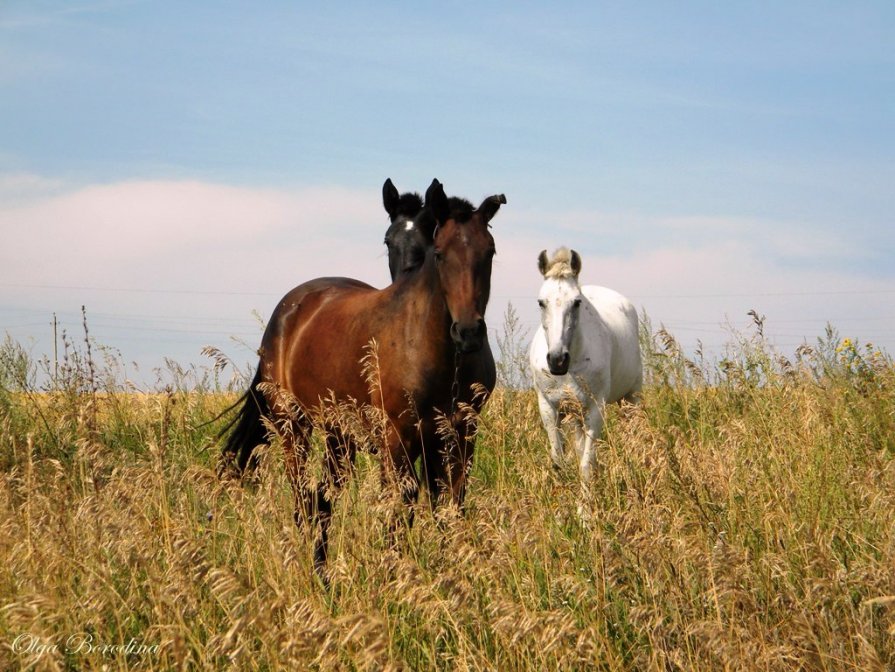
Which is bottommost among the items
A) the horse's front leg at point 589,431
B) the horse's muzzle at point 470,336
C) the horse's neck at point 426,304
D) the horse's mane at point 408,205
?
the horse's front leg at point 589,431

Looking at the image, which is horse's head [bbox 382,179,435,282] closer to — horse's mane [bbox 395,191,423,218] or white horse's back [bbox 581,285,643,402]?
horse's mane [bbox 395,191,423,218]

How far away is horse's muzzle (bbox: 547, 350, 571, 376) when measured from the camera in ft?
23.3

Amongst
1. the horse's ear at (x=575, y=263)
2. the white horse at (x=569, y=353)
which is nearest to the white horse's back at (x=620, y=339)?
the white horse at (x=569, y=353)

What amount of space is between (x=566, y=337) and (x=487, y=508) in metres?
3.70

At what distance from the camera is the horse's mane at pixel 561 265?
294 inches

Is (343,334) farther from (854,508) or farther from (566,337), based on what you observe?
(854,508)

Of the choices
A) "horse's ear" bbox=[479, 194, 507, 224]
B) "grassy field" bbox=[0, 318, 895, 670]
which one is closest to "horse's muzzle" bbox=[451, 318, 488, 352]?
"grassy field" bbox=[0, 318, 895, 670]

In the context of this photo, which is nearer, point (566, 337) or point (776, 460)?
point (776, 460)

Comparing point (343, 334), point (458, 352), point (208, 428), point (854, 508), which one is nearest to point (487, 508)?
point (458, 352)

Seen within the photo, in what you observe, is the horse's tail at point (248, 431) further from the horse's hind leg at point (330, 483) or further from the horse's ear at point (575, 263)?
the horse's ear at point (575, 263)

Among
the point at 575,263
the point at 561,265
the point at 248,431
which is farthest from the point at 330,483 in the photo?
the point at 575,263

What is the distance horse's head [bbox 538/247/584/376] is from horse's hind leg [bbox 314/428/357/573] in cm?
182

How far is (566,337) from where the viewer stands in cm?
723

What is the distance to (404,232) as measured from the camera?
7148 mm
